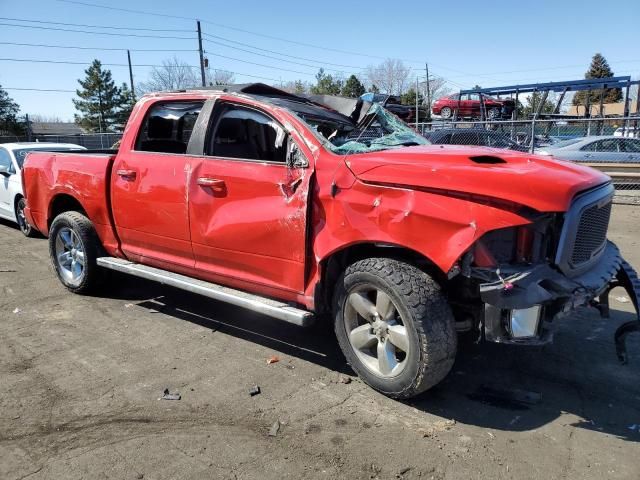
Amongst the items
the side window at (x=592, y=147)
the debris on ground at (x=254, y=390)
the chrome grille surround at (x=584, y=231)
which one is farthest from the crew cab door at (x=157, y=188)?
the side window at (x=592, y=147)

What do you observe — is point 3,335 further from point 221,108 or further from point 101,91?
point 101,91

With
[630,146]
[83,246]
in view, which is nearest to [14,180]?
[83,246]

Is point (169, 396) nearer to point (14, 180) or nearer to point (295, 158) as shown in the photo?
point (295, 158)

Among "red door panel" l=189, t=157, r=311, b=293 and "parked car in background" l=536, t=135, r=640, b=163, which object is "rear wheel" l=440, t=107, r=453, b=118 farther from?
"red door panel" l=189, t=157, r=311, b=293

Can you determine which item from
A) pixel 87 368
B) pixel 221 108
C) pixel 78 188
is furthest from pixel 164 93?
pixel 87 368

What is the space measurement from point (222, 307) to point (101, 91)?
55.7 metres

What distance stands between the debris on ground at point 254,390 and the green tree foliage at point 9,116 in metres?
42.9

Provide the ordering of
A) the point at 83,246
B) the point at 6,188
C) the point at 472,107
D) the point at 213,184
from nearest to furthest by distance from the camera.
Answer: the point at 213,184, the point at 83,246, the point at 6,188, the point at 472,107

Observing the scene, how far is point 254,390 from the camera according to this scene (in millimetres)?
3660

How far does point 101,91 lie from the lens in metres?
54.3

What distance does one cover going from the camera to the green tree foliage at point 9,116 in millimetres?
39812

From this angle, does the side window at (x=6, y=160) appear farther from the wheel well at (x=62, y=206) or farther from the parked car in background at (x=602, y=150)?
the parked car in background at (x=602, y=150)

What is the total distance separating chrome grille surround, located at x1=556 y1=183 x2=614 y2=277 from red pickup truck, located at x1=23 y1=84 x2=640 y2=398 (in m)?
0.01

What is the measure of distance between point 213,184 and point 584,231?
104 inches
